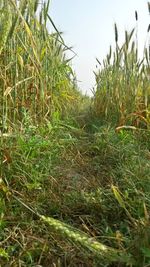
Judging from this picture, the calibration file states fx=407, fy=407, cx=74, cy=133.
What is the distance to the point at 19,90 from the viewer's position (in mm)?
1974

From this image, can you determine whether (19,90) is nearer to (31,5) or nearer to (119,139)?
(31,5)

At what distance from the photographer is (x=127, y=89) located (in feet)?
9.30

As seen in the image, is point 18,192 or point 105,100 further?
point 105,100

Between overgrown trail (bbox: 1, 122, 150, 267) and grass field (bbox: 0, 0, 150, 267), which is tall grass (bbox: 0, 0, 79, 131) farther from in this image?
overgrown trail (bbox: 1, 122, 150, 267)

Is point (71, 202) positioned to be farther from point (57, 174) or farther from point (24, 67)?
point (24, 67)

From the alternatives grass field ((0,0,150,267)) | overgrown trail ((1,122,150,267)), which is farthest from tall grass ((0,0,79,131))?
overgrown trail ((1,122,150,267))

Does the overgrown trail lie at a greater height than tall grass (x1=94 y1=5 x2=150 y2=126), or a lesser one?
lesser

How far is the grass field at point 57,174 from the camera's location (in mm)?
1124

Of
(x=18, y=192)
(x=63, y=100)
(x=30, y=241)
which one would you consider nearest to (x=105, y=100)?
(x=63, y=100)

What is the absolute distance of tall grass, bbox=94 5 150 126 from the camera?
2711 millimetres

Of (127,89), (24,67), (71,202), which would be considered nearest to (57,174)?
(71,202)

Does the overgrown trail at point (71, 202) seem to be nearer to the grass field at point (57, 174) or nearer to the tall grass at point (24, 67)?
the grass field at point (57, 174)

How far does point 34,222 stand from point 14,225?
65 millimetres

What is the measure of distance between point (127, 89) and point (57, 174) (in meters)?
1.33
